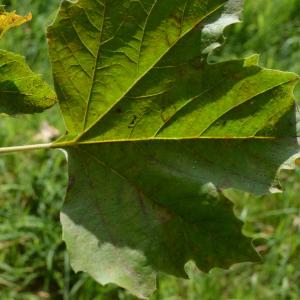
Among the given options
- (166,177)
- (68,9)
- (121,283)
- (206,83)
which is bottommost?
(121,283)

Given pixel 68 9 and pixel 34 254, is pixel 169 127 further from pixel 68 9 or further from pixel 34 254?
pixel 34 254

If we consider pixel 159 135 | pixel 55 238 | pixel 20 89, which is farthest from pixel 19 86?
pixel 55 238

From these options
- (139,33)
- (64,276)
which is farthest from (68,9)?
(64,276)

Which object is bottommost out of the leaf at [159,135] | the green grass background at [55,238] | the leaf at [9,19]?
the green grass background at [55,238]

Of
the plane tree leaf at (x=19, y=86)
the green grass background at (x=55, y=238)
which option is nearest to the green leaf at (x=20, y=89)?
the plane tree leaf at (x=19, y=86)

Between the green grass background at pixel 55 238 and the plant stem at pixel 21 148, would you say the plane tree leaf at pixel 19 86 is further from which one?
the green grass background at pixel 55 238

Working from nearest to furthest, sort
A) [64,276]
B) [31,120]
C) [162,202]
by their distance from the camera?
[162,202], [64,276], [31,120]
